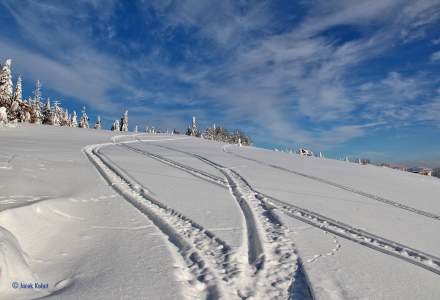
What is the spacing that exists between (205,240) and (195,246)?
35cm

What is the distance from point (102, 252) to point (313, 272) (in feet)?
10.9

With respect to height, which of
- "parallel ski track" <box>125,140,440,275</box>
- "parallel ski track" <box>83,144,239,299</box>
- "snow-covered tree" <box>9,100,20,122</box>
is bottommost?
"parallel ski track" <box>83,144,239,299</box>

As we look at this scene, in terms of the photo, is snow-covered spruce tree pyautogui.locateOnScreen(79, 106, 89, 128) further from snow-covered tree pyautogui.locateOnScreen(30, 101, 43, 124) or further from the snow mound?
the snow mound

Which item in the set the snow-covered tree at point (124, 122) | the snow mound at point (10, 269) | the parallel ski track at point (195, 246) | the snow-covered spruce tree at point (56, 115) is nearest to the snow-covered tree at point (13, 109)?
the snow-covered spruce tree at point (56, 115)

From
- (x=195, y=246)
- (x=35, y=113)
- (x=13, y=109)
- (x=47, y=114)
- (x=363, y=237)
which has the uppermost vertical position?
(x=47, y=114)

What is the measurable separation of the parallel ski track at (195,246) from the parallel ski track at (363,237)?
2501mm

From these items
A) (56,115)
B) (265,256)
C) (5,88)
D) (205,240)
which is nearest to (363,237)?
(265,256)

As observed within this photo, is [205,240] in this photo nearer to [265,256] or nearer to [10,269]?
[265,256]

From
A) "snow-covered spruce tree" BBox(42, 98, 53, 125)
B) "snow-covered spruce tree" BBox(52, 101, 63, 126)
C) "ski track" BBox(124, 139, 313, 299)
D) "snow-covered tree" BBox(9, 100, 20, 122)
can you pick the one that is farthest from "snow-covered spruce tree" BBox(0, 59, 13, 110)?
"ski track" BBox(124, 139, 313, 299)

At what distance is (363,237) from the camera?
6.88 meters

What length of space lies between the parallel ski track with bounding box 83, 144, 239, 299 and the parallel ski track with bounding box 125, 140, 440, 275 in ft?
8.21

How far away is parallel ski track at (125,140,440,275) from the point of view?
5.78 meters

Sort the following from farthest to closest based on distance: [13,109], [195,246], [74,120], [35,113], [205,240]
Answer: [74,120]
[35,113]
[13,109]
[205,240]
[195,246]

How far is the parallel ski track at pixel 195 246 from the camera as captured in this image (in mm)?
4758
